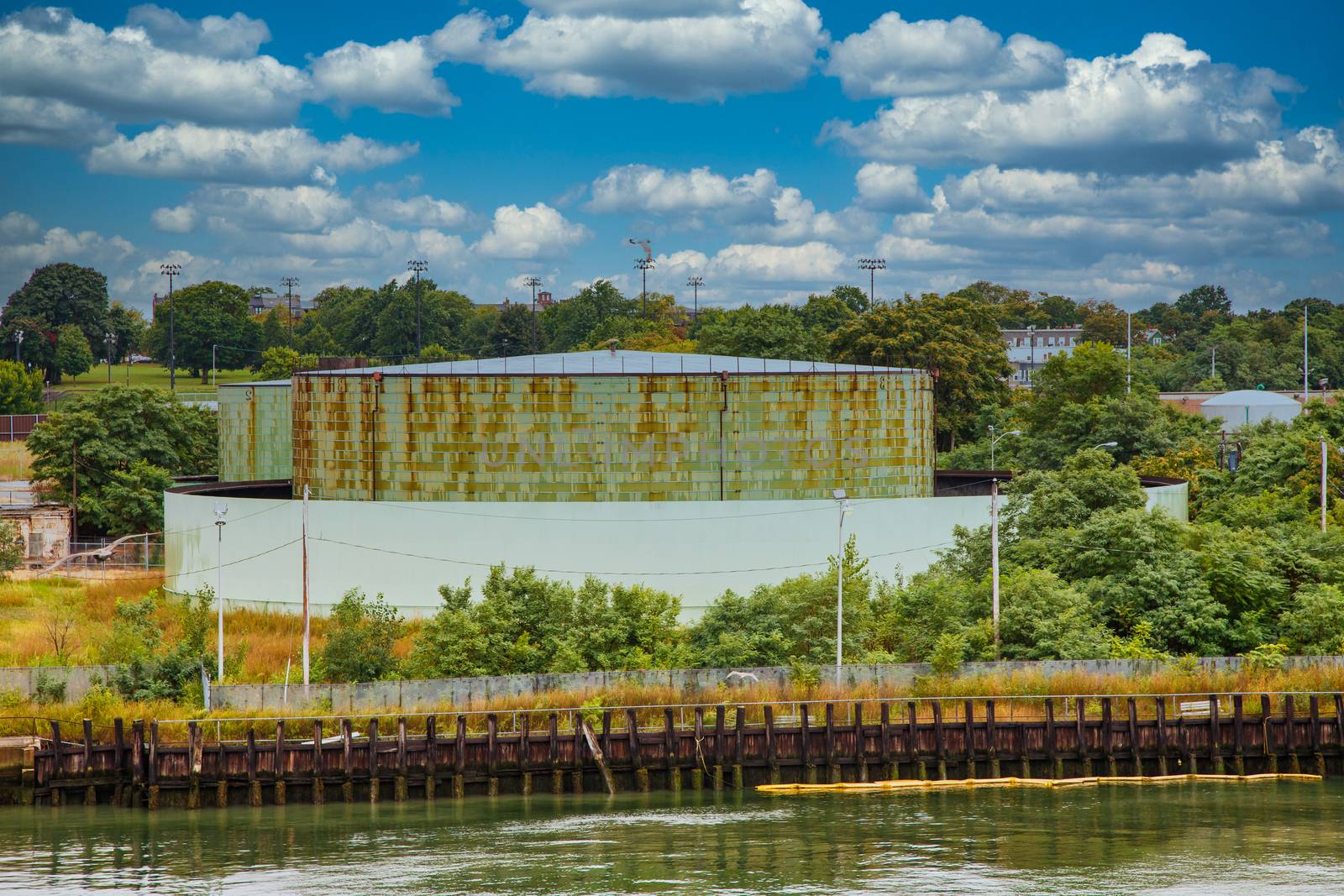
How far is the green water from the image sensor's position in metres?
32.8

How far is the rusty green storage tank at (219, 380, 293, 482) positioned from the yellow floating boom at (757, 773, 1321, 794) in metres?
40.7

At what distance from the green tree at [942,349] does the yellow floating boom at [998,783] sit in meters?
65.9

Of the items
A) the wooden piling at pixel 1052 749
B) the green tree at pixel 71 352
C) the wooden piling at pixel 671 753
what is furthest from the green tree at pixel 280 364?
the wooden piling at pixel 1052 749

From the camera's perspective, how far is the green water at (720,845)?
108 ft

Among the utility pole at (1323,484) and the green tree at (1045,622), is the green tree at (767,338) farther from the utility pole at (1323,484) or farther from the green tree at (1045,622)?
the green tree at (1045,622)

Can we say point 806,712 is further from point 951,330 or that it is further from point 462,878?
point 951,330

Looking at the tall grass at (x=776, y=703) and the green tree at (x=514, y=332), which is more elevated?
the green tree at (x=514, y=332)

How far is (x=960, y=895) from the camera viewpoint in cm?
3172

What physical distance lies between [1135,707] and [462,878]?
19.1m

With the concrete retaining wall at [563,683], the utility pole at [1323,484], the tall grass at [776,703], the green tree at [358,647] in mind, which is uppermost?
the utility pole at [1323,484]

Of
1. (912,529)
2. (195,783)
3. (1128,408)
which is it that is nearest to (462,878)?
(195,783)

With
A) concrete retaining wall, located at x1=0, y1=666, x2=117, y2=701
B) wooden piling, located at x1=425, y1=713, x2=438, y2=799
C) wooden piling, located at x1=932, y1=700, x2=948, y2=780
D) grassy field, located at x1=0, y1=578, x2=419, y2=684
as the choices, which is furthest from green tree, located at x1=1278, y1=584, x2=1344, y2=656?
concrete retaining wall, located at x1=0, y1=666, x2=117, y2=701

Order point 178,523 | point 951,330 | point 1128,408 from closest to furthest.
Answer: point 178,523 < point 1128,408 < point 951,330

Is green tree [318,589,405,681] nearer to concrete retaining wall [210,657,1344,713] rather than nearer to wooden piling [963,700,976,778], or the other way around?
concrete retaining wall [210,657,1344,713]
